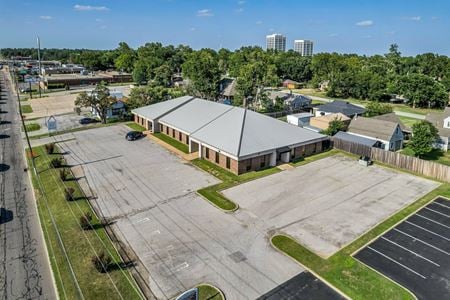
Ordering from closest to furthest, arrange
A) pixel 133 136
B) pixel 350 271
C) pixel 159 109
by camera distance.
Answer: pixel 350 271, pixel 133 136, pixel 159 109

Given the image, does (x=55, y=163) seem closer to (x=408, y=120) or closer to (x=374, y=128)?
(x=374, y=128)

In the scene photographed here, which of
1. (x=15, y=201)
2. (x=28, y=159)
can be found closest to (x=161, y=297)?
(x=15, y=201)

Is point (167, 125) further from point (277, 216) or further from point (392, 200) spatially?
point (392, 200)

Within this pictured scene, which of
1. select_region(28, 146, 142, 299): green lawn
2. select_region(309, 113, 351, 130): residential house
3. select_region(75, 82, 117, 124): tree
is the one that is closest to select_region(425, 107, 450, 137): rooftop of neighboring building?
select_region(309, 113, 351, 130): residential house

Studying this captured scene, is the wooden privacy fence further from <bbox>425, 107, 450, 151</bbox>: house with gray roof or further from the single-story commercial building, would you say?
<bbox>425, 107, 450, 151</bbox>: house with gray roof

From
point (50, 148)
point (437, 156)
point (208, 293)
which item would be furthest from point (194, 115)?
point (437, 156)

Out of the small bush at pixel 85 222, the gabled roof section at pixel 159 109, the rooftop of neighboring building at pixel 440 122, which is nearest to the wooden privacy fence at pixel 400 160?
the rooftop of neighboring building at pixel 440 122
